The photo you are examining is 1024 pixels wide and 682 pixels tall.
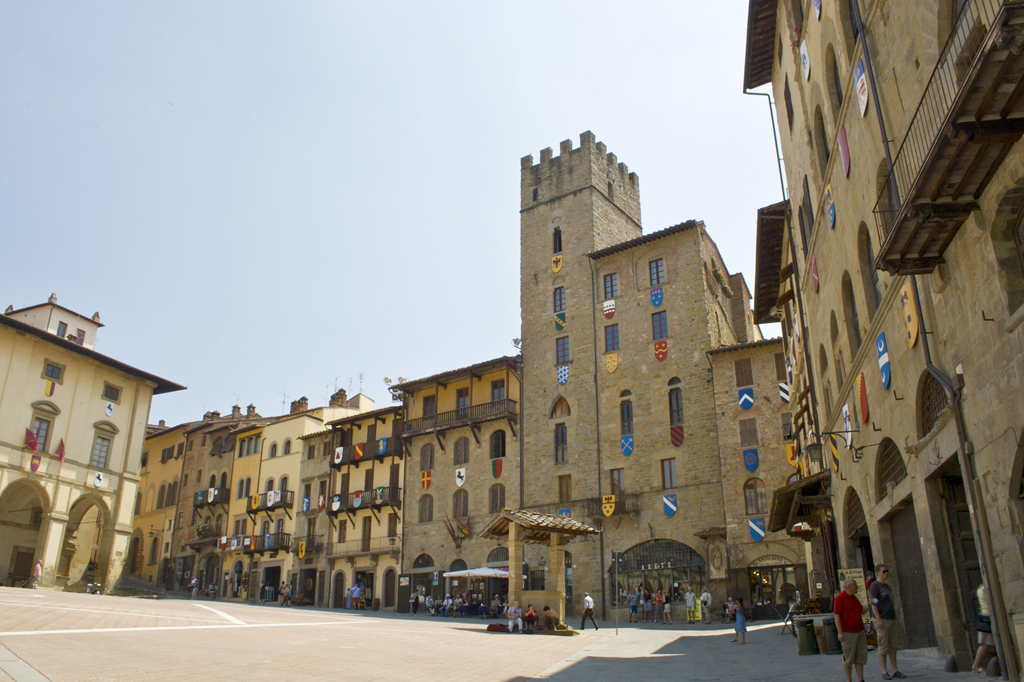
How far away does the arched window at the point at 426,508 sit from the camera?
41.8 meters

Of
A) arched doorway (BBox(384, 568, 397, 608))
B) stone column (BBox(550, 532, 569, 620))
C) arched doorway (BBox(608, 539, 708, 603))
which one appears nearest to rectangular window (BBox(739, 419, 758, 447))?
arched doorway (BBox(608, 539, 708, 603))

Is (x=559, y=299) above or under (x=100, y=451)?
above

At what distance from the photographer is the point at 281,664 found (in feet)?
35.8

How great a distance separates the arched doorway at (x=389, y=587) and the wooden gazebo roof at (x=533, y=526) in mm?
19320

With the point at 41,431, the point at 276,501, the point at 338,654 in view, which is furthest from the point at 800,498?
the point at 276,501

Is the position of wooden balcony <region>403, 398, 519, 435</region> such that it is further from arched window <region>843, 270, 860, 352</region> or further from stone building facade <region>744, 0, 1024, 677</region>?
arched window <region>843, 270, 860, 352</region>

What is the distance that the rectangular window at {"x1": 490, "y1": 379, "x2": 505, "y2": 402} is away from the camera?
41.5m

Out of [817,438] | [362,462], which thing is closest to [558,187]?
[362,462]

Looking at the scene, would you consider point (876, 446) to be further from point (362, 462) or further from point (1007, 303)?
point (362, 462)

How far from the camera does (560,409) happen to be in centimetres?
3919

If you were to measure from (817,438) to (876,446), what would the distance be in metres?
8.29

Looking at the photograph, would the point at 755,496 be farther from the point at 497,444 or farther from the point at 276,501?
the point at 276,501

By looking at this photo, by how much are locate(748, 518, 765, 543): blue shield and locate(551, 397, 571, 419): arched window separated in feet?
36.7

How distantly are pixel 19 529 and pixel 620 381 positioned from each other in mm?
30051
